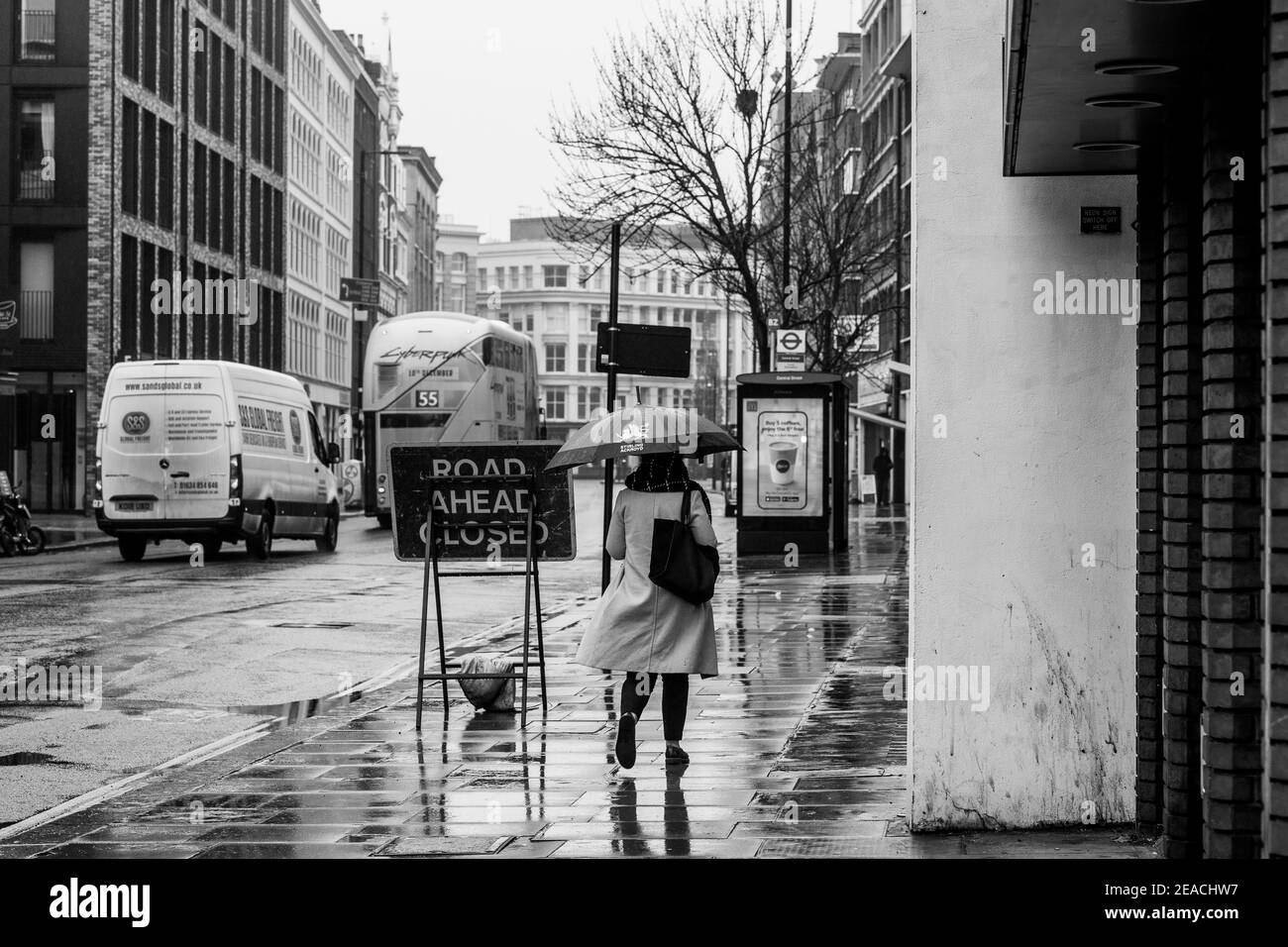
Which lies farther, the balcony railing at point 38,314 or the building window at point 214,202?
the building window at point 214,202

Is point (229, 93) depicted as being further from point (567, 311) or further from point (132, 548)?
point (567, 311)

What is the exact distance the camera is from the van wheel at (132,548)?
93.9 feet

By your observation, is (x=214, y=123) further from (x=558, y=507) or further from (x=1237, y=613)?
(x=1237, y=613)

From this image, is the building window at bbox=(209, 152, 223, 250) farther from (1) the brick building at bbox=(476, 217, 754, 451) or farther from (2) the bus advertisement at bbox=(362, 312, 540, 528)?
(1) the brick building at bbox=(476, 217, 754, 451)

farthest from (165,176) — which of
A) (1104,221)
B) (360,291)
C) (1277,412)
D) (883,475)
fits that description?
(1277,412)

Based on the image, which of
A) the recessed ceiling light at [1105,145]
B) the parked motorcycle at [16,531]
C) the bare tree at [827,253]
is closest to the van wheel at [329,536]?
the parked motorcycle at [16,531]

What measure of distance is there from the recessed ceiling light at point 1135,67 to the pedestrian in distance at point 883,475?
177ft

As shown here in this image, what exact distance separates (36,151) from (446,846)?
1811 inches

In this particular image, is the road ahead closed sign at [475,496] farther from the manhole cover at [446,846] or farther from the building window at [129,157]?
the building window at [129,157]

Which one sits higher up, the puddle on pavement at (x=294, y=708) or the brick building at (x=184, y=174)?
the brick building at (x=184, y=174)

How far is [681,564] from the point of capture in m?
9.33

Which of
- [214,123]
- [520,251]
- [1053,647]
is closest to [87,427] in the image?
[214,123]

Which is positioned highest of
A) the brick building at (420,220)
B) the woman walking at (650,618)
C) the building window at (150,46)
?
the brick building at (420,220)

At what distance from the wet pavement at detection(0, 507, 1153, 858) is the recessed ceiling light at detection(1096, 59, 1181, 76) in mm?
2799
